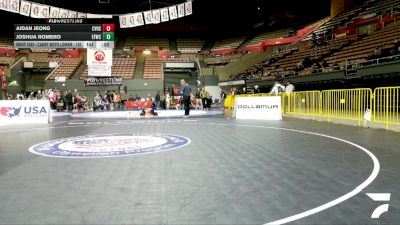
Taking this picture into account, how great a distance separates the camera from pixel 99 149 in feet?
21.1

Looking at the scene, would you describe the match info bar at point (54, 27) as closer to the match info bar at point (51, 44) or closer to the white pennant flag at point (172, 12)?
the match info bar at point (51, 44)

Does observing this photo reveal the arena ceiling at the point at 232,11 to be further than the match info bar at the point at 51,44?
Yes

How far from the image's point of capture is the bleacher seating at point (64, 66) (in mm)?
35084

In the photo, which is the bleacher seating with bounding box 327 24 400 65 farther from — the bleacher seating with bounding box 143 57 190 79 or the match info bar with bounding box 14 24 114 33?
the bleacher seating with bounding box 143 57 190 79

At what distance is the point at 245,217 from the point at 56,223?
164cm

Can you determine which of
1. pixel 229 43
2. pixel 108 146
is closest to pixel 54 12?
pixel 108 146

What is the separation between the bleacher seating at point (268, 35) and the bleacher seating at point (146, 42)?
11.8 m

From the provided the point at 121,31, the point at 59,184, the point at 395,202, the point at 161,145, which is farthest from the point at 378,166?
the point at 121,31

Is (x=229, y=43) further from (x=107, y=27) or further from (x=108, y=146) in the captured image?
(x=108, y=146)

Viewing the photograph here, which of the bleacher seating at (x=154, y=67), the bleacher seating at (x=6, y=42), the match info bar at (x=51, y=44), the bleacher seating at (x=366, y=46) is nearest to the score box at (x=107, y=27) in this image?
the match info bar at (x=51, y=44)

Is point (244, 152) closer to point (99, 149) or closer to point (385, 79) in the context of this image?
point (99, 149)

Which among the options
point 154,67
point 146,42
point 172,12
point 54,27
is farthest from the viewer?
point 146,42
